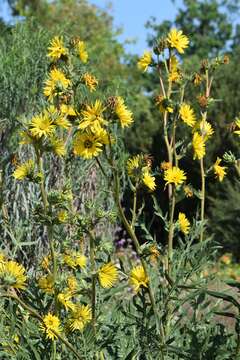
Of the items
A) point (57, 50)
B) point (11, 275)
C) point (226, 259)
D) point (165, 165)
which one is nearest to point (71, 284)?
point (11, 275)

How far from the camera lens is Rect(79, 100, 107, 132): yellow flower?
1931 millimetres

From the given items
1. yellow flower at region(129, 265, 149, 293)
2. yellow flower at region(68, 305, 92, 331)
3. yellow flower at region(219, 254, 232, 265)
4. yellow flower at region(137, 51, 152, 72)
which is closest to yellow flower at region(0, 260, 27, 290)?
yellow flower at region(68, 305, 92, 331)

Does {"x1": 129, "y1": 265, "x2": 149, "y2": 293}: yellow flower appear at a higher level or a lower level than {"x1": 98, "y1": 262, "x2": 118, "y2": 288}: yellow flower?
lower

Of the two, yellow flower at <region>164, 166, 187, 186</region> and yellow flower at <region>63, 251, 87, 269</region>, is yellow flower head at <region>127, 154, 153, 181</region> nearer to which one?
yellow flower at <region>164, 166, 187, 186</region>

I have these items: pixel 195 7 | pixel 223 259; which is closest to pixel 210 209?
pixel 223 259

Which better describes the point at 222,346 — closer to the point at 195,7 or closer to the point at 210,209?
the point at 210,209

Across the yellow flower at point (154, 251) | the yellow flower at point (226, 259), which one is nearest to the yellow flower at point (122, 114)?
the yellow flower at point (154, 251)

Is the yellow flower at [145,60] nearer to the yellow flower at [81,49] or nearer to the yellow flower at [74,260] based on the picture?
the yellow flower at [81,49]

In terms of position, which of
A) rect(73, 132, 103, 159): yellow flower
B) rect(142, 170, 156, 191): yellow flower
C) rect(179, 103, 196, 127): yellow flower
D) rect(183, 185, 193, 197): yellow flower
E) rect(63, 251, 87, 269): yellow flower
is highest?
rect(179, 103, 196, 127): yellow flower

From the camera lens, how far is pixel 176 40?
2.55 m

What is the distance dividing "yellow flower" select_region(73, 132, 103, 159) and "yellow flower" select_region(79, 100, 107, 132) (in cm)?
4

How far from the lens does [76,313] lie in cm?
222

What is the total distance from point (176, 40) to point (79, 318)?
990 mm

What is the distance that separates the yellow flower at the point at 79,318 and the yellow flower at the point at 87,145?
0.50m
